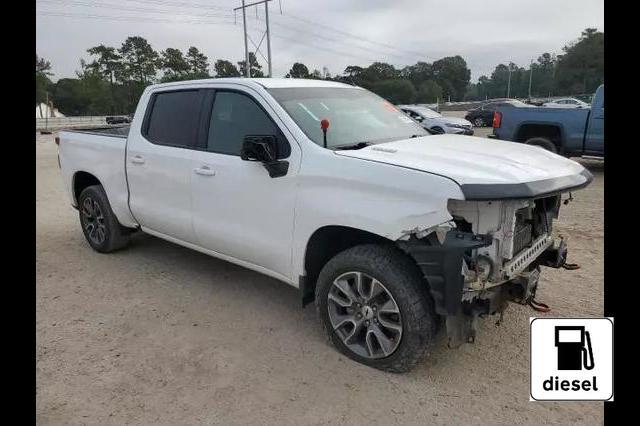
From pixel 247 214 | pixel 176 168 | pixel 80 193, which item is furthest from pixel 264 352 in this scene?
pixel 80 193

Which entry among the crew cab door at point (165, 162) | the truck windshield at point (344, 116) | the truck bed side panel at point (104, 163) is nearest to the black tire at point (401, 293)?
the truck windshield at point (344, 116)

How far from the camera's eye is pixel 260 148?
337cm

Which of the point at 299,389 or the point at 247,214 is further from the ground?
the point at 247,214

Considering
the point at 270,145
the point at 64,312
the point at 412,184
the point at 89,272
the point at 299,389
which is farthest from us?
the point at 89,272

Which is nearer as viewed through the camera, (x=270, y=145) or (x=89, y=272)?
(x=270, y=145)

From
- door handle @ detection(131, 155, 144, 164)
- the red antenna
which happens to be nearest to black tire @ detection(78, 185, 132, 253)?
door handle @ detection(131, 155, 144, 164)

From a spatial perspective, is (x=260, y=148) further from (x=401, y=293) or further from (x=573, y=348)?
(x=573, y=348)

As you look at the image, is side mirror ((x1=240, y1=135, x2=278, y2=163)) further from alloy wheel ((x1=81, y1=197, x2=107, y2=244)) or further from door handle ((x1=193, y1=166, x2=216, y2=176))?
alloy wheel ((x1=81, y1=197, x2=107, y2=244))

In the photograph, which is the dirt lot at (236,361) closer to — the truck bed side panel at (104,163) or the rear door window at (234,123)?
the truck bed side panel at (104,163)

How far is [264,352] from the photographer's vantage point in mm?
3510

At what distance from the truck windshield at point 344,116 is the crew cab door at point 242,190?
0.19 m

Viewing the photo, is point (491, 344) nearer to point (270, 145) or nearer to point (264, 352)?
point (264, 352)

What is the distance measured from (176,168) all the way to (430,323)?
8.58ft

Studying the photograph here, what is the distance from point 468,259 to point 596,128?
9.38m
